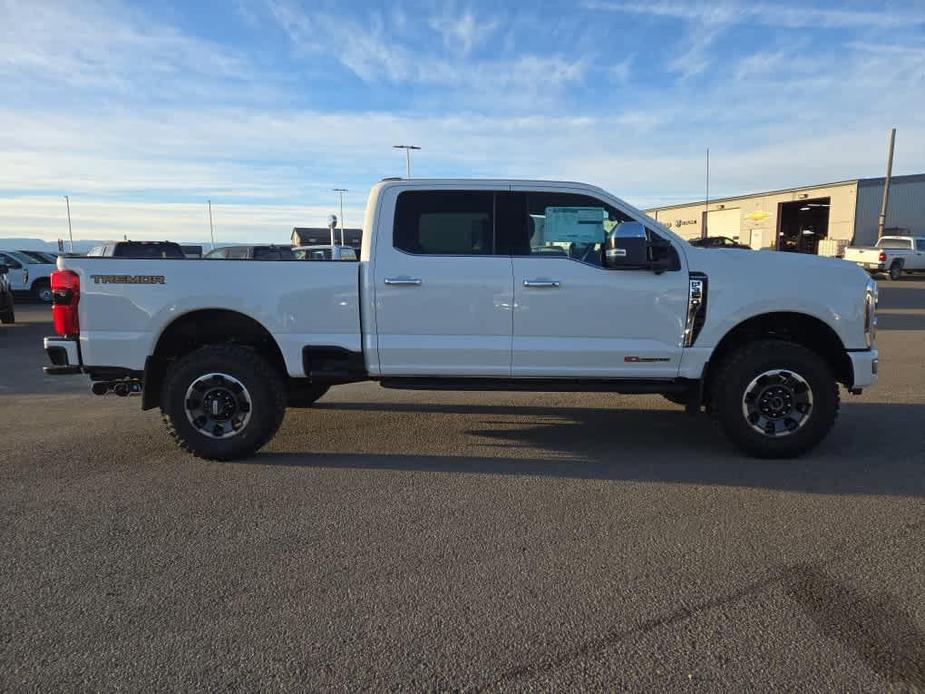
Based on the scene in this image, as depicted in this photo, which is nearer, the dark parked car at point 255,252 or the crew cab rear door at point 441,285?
the crew cab rear door at point 441,285

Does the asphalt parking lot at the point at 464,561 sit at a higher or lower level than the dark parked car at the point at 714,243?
lower

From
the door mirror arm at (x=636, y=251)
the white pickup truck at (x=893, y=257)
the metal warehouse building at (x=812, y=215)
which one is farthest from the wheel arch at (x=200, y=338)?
the metal warehouse building at (x=812, y=215)

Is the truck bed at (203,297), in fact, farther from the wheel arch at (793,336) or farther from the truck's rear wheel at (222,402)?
the wheel arch at (793,336)

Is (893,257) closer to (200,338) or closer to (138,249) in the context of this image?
(138,249)

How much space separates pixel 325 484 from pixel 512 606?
6.51ft

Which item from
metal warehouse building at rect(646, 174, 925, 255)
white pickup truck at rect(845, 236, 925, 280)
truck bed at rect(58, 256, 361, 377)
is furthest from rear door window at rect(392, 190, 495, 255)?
metal warehouse building at rect(646, 174, 925, 255)

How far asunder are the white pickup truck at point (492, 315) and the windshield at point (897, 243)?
103 ft

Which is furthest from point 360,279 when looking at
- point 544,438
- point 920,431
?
point 920,431

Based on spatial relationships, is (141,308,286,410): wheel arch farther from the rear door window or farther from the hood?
the hood

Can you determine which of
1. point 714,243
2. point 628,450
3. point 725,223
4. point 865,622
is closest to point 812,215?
point 725,223

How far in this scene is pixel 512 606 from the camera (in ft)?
9.65

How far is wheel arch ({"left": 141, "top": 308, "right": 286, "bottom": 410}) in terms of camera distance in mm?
5035

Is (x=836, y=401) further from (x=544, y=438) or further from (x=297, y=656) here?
(x=297, y=656)

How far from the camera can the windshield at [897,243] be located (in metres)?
30.6
